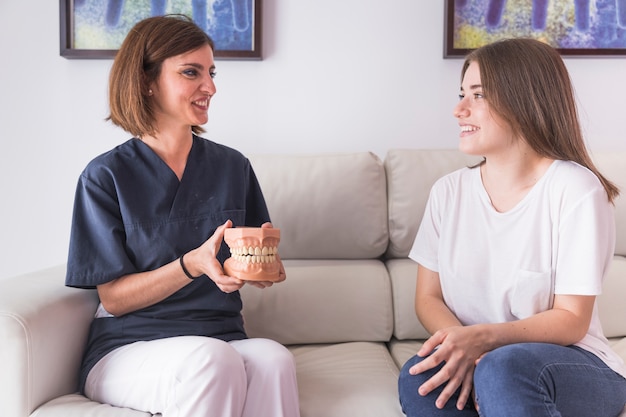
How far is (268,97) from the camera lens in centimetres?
215

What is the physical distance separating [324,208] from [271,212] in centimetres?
16

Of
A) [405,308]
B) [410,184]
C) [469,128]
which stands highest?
[469,128]

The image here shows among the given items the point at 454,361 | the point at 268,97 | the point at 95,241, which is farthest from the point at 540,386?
the point at 268,97

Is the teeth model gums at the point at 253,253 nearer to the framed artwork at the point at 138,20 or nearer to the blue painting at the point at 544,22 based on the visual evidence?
the framed artwork at the point at 138,20

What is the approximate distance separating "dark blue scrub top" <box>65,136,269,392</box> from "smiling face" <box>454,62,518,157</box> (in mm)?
594

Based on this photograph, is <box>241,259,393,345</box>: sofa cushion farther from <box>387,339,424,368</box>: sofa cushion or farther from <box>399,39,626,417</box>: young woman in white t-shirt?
<box>399,39,626,417</box>: young woman in white t-shirt

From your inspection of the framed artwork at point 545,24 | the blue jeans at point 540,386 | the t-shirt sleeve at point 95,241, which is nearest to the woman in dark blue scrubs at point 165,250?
the t-shirt sleeve at point 95,241

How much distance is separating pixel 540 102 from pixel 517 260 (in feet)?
1.15

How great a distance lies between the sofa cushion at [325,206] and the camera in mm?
1855

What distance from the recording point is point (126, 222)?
4.68ft

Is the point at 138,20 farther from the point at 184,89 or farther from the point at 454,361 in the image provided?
the point at 454,361

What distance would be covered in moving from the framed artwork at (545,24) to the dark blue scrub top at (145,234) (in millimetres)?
1102

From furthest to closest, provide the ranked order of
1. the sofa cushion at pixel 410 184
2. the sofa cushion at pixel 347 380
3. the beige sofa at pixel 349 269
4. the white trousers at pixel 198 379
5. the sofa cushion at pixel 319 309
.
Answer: the sofa cushion at pixel 410 184 < the sofa cushion at pixel 319 309 < the beige sofa at pixel 349 269 < the sofa cushion at pixel 347 380 < the white trousers at pixel 198 379

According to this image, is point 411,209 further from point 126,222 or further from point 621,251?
point 126,222
